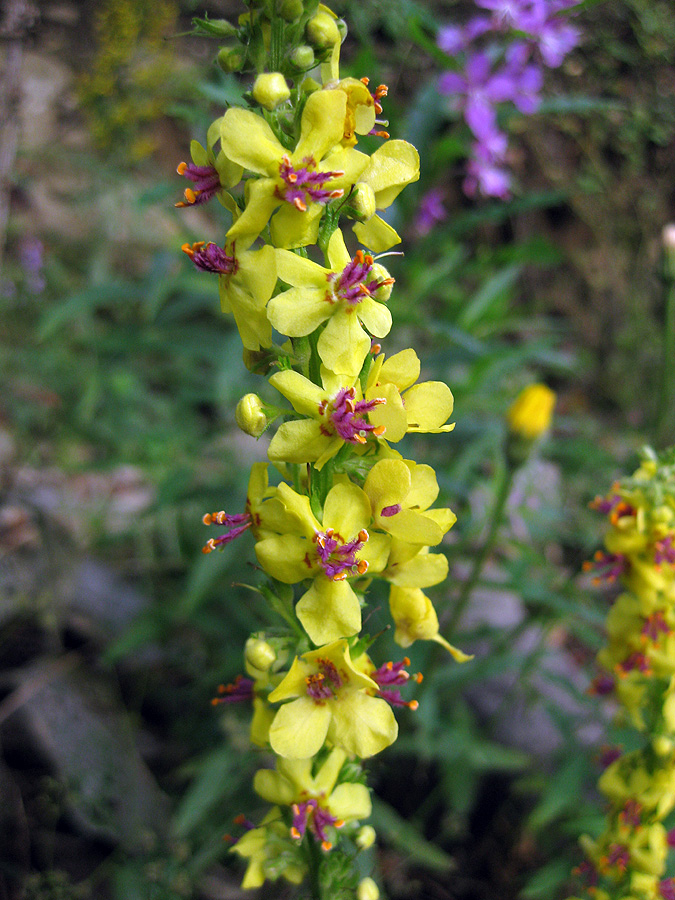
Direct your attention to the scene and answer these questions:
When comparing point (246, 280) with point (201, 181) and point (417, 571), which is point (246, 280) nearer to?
point (201, 181)

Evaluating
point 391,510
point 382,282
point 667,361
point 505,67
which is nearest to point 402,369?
point 382,282

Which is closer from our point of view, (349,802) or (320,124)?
(320,124)

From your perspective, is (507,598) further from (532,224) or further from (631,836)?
(532,224)

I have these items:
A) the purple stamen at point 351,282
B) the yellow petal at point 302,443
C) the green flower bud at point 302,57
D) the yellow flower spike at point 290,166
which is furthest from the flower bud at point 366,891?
the green flower bud at point 302,57

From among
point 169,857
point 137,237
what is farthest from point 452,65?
point 137,237

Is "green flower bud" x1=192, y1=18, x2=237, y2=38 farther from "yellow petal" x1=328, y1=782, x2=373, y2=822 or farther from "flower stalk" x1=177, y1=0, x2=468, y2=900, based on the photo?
"yellow petal" x1=328, y1=782, x2=373, y2=822
